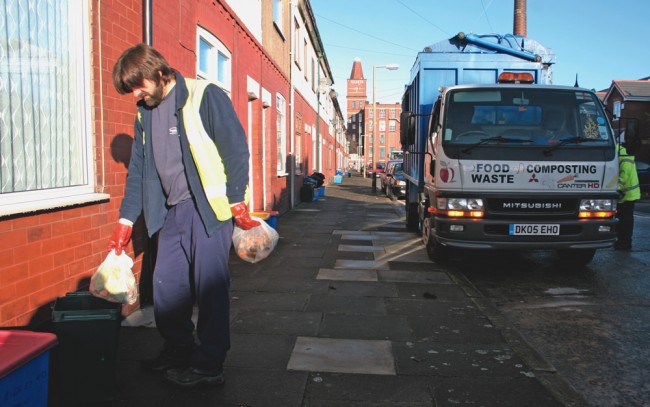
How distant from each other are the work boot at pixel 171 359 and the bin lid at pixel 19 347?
1.14 metres

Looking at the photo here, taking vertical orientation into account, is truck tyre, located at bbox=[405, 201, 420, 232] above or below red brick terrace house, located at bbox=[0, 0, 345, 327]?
below

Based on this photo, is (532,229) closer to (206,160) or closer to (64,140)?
(206,160)

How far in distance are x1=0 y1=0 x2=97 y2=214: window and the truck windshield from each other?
424 centimetres

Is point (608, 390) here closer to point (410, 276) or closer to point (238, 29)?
point (410, 276)

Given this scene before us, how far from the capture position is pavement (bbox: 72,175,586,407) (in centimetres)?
315

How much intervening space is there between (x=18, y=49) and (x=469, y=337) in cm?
392

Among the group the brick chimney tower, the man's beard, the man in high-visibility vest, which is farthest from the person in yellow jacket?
the brick chimney tower

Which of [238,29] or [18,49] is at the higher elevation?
[238,29]

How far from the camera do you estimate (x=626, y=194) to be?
848 centimetres

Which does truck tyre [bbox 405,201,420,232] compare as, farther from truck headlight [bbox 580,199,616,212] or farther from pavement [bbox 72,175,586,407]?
truck headlight [bbox 580,199,616,212]

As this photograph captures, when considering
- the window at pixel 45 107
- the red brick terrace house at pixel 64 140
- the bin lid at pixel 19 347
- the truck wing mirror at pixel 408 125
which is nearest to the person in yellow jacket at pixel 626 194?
the truck wing mirror at pixel 408 125

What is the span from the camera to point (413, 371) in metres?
3.55

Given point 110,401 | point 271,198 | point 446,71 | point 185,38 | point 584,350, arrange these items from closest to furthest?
point 110,401 < point 584,350 < point 185,38 < point 446,71 < point 271,198

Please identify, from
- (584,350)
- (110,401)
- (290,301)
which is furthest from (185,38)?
(584,350)
